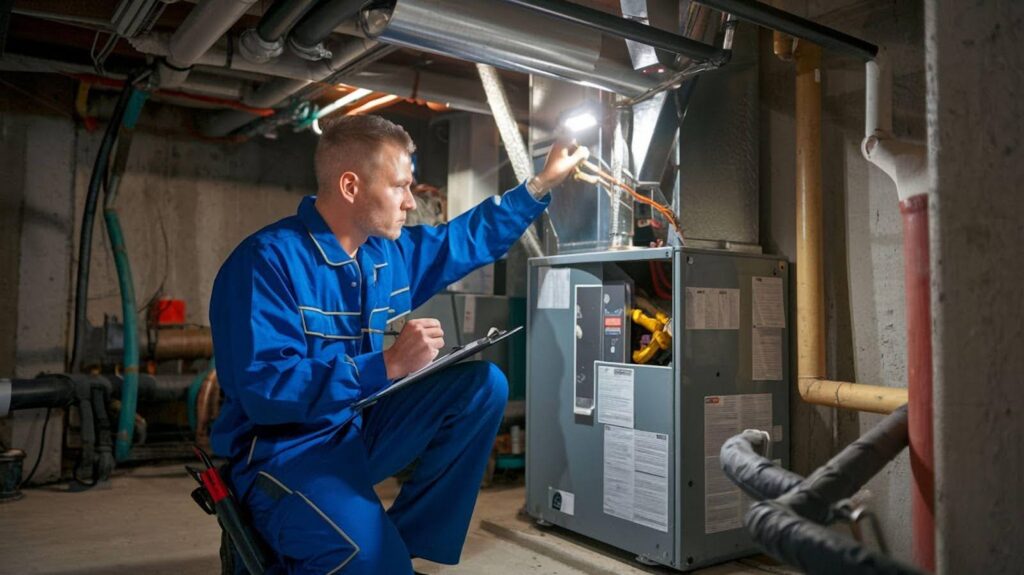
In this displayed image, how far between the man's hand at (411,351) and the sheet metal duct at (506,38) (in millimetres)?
737

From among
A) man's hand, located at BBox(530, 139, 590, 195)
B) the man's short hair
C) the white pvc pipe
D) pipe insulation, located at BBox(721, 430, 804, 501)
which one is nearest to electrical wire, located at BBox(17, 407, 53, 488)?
the man's short hair

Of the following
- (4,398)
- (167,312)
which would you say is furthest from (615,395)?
(167,312)

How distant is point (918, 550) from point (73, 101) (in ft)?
12.4

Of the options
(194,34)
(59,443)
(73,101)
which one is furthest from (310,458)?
(73,101)

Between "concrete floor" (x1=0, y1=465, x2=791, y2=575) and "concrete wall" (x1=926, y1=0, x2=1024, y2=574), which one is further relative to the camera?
"concrete floor" (x1=0, y1=465, x2=791, y2=575)

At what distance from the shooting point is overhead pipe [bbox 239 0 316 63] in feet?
6.63

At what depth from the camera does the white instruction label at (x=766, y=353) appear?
2105mm

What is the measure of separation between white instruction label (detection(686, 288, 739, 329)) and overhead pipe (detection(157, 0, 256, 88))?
1.40 meters

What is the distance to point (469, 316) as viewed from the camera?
3.07 metres

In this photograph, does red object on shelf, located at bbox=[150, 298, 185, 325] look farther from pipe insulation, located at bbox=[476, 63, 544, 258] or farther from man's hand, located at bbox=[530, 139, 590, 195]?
man's hand, located at bbox=[530, 139, 590, 195]

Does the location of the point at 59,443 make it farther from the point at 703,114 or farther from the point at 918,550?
the point at 918,550

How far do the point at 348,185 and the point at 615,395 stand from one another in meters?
0.95

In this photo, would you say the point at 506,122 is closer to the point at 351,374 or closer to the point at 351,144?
the point at 351,144

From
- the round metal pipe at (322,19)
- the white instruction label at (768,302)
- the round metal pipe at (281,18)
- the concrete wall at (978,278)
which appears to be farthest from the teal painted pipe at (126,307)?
the concrete wall at (978,278)
